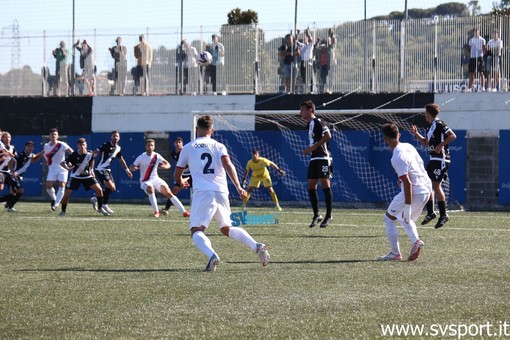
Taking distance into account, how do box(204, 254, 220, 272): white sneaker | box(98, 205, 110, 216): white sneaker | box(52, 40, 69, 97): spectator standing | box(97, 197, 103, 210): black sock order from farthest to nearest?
box(52, 40, 69, 97): spectator standing < box(97, 197, 103, 210): black sock < box(98, 205, 110, 216): white sneaker < box(204, 254, 220, 272): white sneaker

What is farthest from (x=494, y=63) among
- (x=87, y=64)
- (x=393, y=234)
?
(x=393, y=234)

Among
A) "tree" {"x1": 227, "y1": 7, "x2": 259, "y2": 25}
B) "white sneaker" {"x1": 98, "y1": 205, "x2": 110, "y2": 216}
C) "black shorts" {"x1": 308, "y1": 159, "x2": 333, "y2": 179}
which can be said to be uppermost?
"tree" {"x1": 227, "y1": 7, "x2": 259, "y2": 25}

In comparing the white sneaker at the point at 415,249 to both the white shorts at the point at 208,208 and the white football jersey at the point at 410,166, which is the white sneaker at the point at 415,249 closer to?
the white football jersey at the point at 410,166

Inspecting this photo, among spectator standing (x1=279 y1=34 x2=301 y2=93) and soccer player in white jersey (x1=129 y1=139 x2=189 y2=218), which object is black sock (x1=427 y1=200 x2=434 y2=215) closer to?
soccer player in white jersey (x1=129 y1=139 x2=189 y2=218)

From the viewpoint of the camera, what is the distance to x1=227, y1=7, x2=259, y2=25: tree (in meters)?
37.9

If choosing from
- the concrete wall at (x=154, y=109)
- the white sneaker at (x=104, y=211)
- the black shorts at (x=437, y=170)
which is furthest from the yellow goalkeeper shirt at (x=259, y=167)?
the black shorts at (x=437, y=170)

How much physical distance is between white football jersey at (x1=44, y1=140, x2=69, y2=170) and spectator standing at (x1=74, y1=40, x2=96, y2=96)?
10.7m

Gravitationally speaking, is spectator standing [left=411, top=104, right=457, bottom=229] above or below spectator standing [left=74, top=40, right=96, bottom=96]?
below

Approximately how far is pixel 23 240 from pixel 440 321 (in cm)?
1003

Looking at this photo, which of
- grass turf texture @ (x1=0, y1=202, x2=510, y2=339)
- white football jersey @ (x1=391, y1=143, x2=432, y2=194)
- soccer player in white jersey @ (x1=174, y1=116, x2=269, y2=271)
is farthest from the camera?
white football jersey @ (x1=391, y1=143, x2=432, y2=194)

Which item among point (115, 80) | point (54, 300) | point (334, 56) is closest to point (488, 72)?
point (334, 56)

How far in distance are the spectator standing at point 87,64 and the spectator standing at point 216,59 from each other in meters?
4.80

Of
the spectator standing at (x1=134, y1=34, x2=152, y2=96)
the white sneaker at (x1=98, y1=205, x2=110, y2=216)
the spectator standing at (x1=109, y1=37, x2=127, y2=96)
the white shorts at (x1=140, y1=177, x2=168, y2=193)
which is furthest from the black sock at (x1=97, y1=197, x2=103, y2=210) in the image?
the spectator standing at (x1=109, y1=37, x2=127, y2=96)

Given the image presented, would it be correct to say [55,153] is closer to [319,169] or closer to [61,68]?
[319,169]
